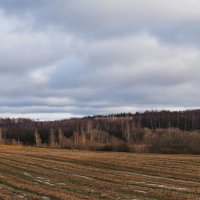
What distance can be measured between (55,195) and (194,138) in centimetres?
6579

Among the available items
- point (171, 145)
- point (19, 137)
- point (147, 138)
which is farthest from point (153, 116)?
point (171, 145)

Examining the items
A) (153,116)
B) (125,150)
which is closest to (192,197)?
(125,150)

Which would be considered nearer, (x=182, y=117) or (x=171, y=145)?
(x=171, y=145)

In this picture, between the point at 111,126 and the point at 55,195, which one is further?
the point at 111,126

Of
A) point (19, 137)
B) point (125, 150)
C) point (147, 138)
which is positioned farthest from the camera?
point (19, 137)

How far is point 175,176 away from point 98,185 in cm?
867

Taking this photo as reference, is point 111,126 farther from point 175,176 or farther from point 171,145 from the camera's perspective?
point 175,176

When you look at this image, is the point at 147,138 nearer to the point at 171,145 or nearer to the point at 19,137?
the point at 171,145

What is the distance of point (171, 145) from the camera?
270ft

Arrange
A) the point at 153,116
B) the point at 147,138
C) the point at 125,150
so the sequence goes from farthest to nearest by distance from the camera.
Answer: the point at 153,116 → the point at 147,138 → the point at 125,150

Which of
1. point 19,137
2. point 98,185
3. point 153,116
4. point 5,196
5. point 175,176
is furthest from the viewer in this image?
point 153,116

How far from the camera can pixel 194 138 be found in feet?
266

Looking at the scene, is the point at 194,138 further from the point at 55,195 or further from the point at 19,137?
the point at 19,137

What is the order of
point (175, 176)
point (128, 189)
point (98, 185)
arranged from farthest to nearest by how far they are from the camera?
point (175, 176) → point (98, 185) → point (128, 189)
